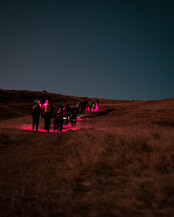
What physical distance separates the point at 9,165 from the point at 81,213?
2.67 m

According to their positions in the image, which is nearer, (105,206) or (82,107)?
(105,206)

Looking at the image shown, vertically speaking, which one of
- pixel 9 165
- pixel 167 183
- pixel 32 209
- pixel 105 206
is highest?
pixel 167 183

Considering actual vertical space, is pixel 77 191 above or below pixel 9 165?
above

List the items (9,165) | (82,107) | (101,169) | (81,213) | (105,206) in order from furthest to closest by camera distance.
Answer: (82,107) → (9,165) → (101,169) → (105,206) → (81,213)

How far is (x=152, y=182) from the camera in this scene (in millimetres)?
2270

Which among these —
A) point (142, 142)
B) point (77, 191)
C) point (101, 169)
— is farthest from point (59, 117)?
point (77, 191)

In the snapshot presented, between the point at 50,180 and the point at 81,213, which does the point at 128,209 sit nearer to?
the point at 81,213

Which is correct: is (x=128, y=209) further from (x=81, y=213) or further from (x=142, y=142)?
(x=142, y=142)

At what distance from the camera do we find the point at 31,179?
277 cm

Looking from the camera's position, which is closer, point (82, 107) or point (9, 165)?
point (9, 165)

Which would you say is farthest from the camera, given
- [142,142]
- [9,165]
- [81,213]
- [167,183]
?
[142,142]

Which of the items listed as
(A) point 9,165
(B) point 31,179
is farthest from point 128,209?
(A) point 9,165

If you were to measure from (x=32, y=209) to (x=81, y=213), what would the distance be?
21.9 inches

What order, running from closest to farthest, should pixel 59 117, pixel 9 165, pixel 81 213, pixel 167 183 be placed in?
pixel 81 213 < pixel 167 183 < pixel 9 165 < pixel 59 117
